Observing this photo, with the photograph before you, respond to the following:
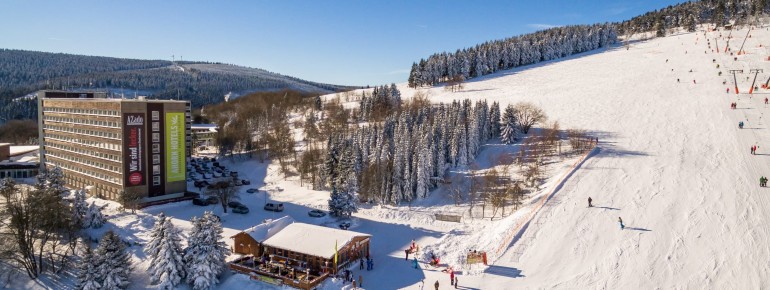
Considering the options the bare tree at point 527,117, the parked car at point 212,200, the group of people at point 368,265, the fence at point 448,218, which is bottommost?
the group of people at point 368,265

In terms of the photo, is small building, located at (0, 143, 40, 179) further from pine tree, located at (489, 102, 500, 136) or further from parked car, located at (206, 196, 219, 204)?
pine tree, located at (489, 102, 500, 136)

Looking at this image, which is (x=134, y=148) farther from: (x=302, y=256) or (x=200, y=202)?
(x=302, y=256)

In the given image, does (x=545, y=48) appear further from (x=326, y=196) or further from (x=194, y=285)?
(x=194, y=285)

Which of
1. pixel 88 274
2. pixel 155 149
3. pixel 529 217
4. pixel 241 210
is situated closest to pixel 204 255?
pixel 88 274

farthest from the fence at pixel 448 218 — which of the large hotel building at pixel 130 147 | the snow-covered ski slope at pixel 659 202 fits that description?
the large hotel building at pixel 130 147

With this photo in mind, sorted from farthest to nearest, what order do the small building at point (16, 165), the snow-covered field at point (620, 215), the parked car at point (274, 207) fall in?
the small building at point (16, 165) → the parked car at point (274, 207) → the snow-covered field at point (620, 215)

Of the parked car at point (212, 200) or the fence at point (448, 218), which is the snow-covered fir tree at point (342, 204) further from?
the parked car at point (212, 200)
